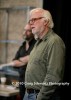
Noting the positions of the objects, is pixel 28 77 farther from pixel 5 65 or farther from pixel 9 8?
pixel 9 8

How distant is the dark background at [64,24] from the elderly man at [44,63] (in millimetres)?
780

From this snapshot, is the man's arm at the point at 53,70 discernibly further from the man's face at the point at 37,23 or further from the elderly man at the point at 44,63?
the man's face at the point at 37,23

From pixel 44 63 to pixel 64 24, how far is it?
1.01 meters

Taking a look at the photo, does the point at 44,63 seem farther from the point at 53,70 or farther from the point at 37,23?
the point at 37,23

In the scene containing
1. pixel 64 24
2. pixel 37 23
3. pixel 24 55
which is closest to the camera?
pixel 37 23

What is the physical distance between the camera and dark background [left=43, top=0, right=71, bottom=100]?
2.98m

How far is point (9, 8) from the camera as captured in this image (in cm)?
374

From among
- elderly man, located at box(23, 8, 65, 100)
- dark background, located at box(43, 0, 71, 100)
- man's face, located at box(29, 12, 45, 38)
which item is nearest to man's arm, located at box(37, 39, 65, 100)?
elderly man, located at box(23, 8, 65, 100)

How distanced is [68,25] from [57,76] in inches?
42.4

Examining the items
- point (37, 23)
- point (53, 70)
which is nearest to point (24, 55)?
point (37, 23)

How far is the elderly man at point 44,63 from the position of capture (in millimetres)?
2068

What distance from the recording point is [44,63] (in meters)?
2.14

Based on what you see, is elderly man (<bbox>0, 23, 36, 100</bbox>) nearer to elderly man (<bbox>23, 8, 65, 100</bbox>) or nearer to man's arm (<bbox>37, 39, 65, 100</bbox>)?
elderly man (<bbox>23, 8, 65, 100</bbox>)

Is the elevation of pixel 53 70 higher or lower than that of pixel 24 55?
higher
